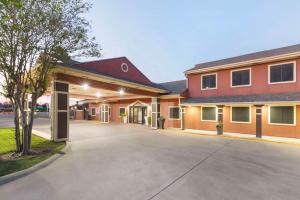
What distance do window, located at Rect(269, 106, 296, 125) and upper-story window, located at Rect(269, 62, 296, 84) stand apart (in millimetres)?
1919

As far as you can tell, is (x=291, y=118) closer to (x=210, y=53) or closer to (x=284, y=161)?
(x=284, y=161)

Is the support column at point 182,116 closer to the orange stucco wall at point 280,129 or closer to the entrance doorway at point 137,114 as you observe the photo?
the entrance doorway at point 137,114

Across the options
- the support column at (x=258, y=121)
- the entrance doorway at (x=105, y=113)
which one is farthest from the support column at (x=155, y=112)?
the entrance doorway at (x=105, y=113)

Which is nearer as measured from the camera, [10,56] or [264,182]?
[264,182]

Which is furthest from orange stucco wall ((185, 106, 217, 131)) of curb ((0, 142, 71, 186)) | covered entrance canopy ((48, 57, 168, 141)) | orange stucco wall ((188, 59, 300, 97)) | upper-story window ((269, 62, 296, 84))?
curb ((0, 142, 71, 186))

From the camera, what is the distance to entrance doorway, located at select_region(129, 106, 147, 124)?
22.3 meters

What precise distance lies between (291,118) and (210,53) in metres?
156

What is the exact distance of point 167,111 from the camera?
18.9 metres

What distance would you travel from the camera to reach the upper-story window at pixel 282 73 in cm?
1198

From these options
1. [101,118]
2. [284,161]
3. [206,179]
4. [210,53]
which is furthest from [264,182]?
[210,53]

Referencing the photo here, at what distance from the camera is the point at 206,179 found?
512 centimetres

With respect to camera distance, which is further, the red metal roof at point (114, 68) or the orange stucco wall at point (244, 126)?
the red metal roof at point (114, 68)

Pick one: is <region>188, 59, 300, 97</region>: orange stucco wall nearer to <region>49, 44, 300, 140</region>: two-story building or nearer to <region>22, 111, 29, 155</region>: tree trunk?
<region>49, 44, 300, 140</region>: two-story building

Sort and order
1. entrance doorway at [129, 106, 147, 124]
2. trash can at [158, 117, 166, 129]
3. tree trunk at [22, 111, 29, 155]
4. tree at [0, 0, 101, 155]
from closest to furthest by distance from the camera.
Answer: tree at [0, 0, 101, 155]
tree trunk at [22, 111, 29, 155]
trash can at [158, 117, 166, 129]
entrance doorway at [129, 106, 147, 124]
